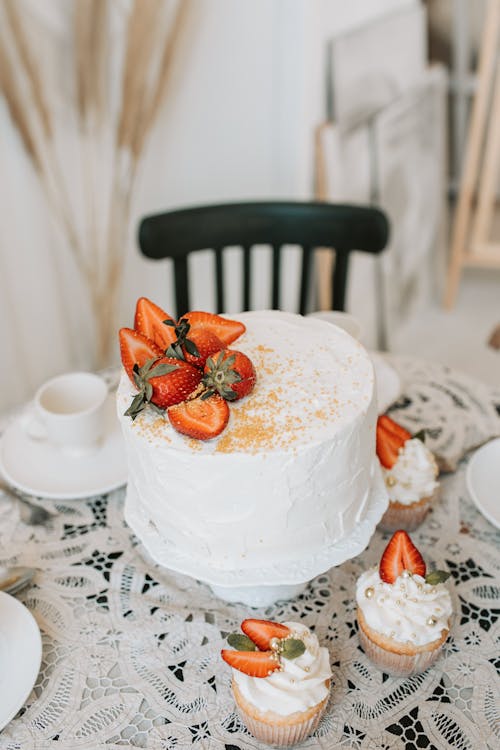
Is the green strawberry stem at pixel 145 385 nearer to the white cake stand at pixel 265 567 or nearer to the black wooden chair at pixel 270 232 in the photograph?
the white cake stand at pixel 265 567

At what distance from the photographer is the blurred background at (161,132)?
2039mm

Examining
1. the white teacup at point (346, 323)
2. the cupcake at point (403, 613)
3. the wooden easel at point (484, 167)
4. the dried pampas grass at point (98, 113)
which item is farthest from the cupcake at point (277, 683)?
the wooden easel at point (484, 167)

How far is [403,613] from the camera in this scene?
1019mm

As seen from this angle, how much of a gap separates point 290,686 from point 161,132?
1887mm

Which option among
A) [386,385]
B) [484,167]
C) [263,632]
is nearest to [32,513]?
[263,632]

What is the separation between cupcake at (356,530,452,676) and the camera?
1007 millimetres

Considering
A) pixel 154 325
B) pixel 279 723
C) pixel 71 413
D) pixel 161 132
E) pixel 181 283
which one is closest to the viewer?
pixel 279 723

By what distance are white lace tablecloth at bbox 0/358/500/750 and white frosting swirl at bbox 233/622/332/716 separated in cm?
7

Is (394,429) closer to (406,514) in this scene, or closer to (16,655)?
(406,514)

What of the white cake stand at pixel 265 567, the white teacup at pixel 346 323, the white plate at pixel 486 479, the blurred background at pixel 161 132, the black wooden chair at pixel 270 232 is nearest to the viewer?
the white cake stand at pixel 265 567

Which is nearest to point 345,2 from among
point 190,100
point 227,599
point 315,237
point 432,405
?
point 190,100

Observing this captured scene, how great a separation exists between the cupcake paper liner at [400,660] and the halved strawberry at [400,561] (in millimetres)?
94

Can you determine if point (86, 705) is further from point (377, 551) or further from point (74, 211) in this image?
point (74, 211)

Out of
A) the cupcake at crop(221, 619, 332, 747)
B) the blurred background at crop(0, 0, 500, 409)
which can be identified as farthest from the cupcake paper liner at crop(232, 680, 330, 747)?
the blurred background at crop(0, 0, 500, 409)
